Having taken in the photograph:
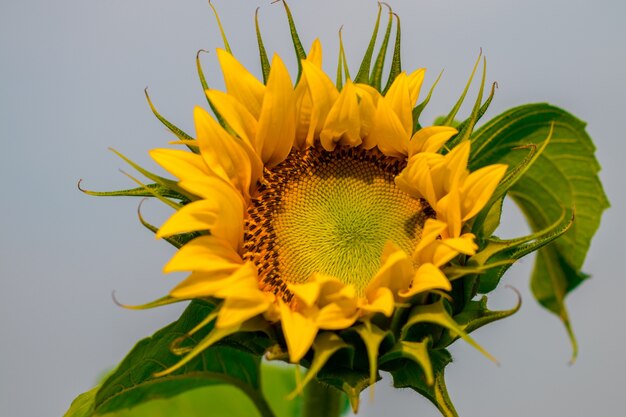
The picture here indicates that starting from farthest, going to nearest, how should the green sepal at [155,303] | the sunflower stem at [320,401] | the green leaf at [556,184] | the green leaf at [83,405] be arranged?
the green leaf at [556,184], the sunflower stem at [320,401], the green leaf at [83,405], the green sepal at [155,303]

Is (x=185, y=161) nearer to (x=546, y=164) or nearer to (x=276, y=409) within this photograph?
(x=546, y=164)

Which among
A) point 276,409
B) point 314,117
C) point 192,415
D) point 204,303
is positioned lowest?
point 276,409

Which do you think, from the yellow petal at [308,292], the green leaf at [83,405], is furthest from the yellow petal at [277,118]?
the green leaf at [83,405]

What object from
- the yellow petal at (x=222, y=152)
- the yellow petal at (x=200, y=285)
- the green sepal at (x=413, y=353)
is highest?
the yellow petal at (x=222, y=152)

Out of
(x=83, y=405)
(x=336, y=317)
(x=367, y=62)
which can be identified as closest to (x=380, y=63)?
(x=367, y=62)

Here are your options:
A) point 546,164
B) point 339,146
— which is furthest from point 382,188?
point 546,164

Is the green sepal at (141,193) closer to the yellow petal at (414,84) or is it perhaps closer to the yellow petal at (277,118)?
the yellow petal at (277,118)
